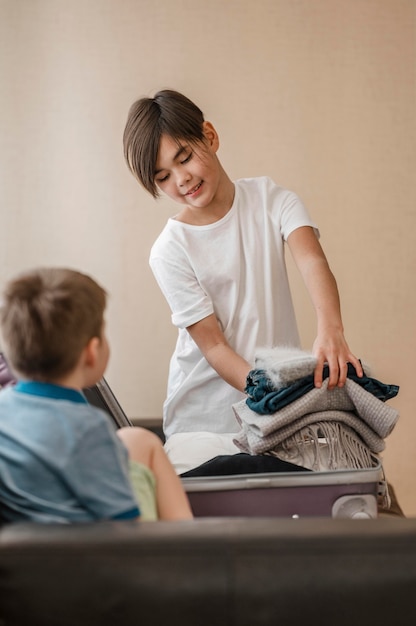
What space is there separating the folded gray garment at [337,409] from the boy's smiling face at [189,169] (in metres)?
0.68

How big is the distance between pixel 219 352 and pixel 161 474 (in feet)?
2.30

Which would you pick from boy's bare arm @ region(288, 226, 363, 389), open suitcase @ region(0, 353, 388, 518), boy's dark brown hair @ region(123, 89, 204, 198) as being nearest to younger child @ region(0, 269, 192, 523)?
open suitcase @ region(0, 353, 388, 518)

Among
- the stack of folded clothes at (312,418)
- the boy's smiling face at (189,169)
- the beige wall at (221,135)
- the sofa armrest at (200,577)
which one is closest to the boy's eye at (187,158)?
the boy's smiling face at (189,169)

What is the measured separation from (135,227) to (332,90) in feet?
2.85

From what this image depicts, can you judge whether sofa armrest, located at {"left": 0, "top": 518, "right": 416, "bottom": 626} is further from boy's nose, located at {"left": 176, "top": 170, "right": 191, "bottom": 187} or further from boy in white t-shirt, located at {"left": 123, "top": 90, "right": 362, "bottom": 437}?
boy's nose, located at {"left": 176, "top": 170, "right": 191, "bottom": 187}

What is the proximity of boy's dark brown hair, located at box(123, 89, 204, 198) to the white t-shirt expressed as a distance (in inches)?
8.2

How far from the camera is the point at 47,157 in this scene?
2922mm

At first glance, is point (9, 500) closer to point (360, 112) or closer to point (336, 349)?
point (336, 349)

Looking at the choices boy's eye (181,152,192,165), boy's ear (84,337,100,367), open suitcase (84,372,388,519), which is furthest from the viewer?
boy's eye (181,152,192,165)

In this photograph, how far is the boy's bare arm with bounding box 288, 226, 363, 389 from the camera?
1551 mm

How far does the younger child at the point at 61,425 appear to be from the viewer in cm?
112

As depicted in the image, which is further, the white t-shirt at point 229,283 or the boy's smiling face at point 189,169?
the white t-shirt at point 229,283

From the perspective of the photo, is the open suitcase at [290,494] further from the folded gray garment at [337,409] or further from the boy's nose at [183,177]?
the boy's nose at [183,177]

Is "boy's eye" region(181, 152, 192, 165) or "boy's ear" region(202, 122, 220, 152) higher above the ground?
"boy's ear" region(202, 122, 220, 152)
